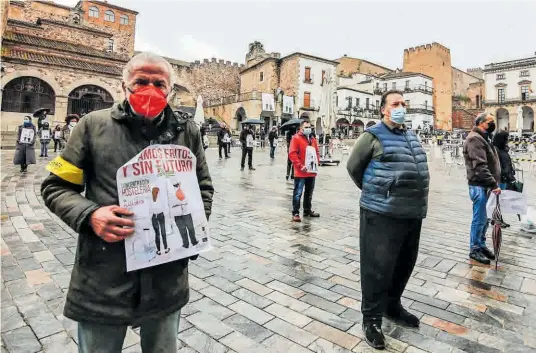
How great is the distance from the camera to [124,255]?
141 centimetres

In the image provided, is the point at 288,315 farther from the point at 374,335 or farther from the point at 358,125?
the point at 358,125

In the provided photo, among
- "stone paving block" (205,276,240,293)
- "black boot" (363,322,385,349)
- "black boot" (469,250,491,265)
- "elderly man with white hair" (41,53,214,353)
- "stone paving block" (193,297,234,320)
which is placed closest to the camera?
"elderly man with white hair" (41,53,214,353)

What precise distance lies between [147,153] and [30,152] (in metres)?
11.1

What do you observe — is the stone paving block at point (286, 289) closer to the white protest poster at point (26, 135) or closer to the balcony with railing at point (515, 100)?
the white protest poster at point (26, 135)

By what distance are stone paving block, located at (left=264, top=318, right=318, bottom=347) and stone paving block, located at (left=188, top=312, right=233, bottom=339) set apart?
344mm

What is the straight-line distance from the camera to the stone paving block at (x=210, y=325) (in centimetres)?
255

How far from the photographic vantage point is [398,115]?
2.60 meters

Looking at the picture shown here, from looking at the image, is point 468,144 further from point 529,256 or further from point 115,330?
point 115,330

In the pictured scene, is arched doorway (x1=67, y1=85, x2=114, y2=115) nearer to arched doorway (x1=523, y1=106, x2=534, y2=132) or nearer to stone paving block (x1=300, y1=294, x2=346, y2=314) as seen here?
stone paving block (x1=300, y1=294, x2=346, y2=314)

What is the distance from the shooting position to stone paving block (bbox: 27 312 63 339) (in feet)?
8.13

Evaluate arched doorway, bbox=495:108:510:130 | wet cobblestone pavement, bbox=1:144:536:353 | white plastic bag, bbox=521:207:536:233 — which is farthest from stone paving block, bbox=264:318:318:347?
arched doorway, bbox=495:108:510:130

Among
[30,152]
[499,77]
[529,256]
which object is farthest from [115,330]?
[499,77]

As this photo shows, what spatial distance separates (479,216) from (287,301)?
9.39 feet

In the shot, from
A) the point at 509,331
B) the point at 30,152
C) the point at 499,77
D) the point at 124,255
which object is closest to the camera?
the point at 124,255
